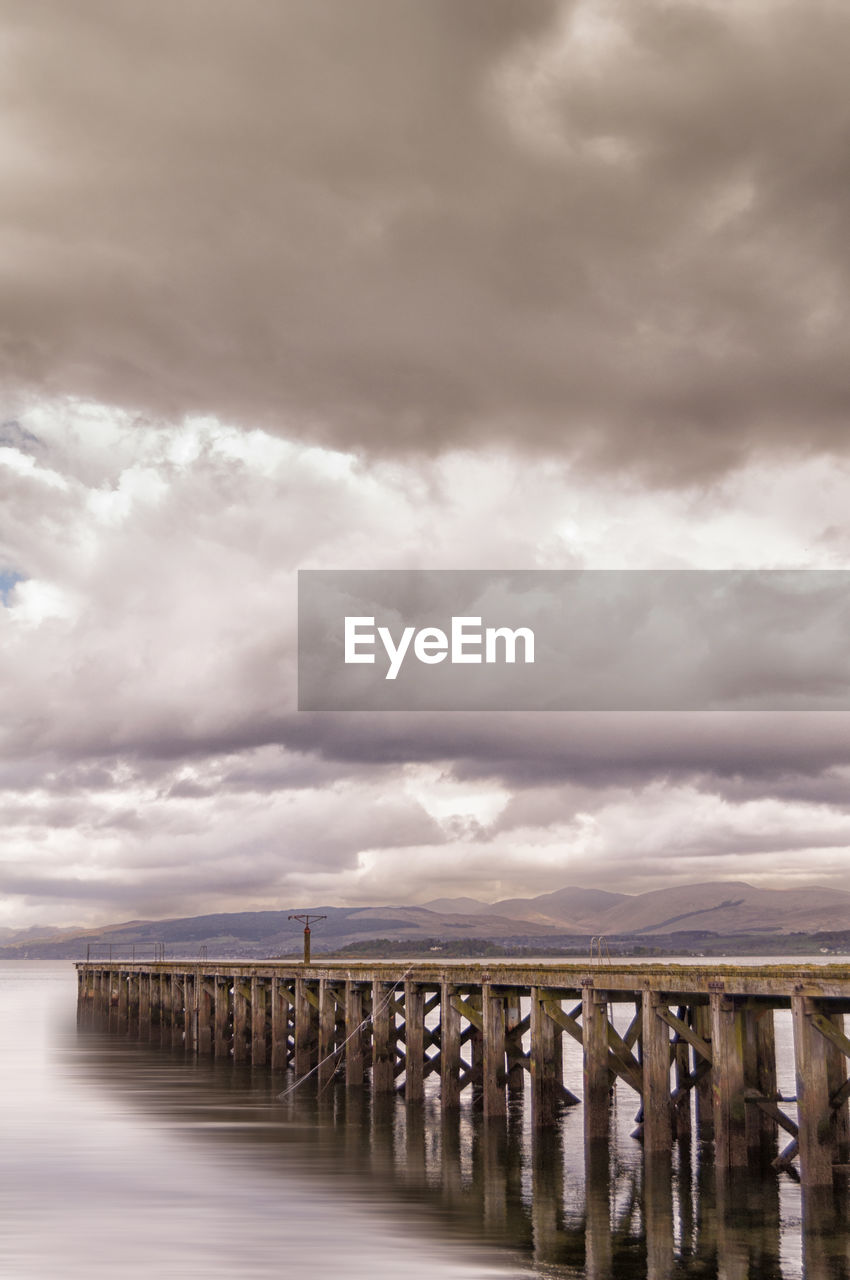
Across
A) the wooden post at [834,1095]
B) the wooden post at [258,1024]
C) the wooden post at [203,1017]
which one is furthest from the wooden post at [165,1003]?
the wooden post at [834,1095]

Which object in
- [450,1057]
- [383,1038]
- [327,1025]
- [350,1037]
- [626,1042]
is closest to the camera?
[626,1042]

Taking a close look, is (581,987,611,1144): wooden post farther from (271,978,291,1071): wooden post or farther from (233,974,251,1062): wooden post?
(233,974,251,1062): wooden post

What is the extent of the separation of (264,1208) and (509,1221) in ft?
17.3

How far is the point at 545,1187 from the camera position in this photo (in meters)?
27.0

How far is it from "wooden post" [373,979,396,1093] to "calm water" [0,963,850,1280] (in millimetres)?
966

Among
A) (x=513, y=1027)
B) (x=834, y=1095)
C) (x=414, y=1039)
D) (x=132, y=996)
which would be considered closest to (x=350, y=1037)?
(x=414, y=1039)

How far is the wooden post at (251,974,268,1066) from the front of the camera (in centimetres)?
5319

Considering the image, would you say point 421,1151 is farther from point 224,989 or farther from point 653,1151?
point 224,989

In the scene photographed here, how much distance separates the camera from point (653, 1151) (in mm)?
27531

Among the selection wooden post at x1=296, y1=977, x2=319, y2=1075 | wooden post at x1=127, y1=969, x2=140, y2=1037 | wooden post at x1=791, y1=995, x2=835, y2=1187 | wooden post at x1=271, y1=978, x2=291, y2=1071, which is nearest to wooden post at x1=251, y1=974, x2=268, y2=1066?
wooden post at x1=271, y1=978, x2=291, y2=1071

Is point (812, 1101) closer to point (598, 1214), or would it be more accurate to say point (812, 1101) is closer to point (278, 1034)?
point (598, 1214)

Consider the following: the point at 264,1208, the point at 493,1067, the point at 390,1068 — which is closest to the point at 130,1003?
the point at 390,1068

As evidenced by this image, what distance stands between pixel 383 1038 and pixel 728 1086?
1805 centimetres

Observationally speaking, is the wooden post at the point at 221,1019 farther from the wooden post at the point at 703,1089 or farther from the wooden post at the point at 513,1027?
the wooden post at the point at 703,1089
